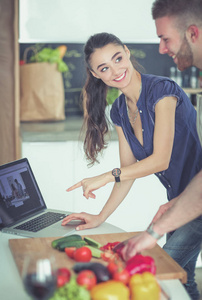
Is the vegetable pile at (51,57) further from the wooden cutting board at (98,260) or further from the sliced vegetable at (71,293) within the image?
the sliced vegetable at (71,293)

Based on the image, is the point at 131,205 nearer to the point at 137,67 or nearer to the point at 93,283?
the point at 137,67

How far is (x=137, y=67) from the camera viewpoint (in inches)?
81.4

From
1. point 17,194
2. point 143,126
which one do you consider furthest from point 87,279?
point 143,126

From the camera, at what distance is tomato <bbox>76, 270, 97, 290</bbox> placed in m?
1.05

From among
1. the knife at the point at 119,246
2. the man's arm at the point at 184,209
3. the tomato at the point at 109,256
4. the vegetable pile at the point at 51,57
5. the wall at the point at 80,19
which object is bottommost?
the tomato at the point at 109,256

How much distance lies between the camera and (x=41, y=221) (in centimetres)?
181

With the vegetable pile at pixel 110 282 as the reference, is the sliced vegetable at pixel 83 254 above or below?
below

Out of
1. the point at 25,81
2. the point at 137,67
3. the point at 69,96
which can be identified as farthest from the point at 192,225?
the point at 69,96

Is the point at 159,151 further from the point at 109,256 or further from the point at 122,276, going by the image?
the point at 122,276

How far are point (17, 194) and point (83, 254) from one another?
0.58 meters

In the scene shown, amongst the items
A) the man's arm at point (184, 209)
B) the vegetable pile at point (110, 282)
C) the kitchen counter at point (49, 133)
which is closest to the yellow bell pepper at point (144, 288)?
the vegetable pile at point (110, 282)

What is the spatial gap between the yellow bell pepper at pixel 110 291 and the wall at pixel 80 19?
2573 millimetres

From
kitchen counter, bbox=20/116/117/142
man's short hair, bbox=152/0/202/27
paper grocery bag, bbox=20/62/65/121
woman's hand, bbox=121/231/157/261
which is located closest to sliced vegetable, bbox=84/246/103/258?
woman's hand, bbox=121/231/157/261

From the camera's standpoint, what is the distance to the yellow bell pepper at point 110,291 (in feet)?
3.29
